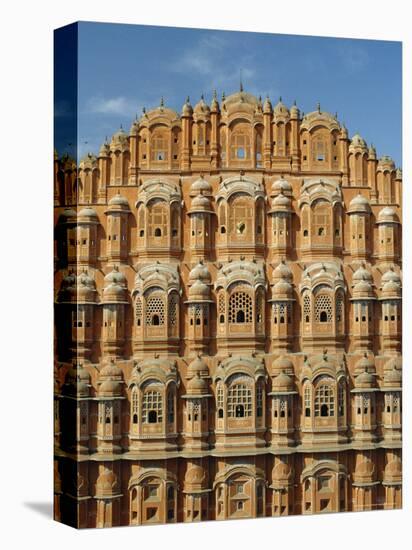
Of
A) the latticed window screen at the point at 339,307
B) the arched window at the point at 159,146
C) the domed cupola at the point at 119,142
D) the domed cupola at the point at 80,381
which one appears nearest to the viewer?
the domed cupola at the point at 80,381

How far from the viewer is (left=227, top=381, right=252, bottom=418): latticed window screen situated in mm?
24000

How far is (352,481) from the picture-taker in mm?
24641

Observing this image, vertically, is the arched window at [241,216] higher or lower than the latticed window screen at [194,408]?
higher

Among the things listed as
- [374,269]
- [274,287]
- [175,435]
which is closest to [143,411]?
[175,435]

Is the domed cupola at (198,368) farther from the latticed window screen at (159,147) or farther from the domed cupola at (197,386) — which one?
the latticed window screen at (159,147)

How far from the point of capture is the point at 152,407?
23.6m

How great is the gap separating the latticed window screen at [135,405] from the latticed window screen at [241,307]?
1996 millimetres

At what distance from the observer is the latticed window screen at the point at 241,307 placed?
79.0 feet

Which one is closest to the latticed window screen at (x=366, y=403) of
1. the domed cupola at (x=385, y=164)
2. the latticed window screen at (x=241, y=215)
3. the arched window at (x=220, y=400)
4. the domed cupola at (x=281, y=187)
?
the arched window at (x=220, y=400)

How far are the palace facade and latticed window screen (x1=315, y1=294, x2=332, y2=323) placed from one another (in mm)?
28

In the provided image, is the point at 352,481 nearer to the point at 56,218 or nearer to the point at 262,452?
the point at 262,452

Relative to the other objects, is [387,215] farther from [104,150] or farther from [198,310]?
[104,150]

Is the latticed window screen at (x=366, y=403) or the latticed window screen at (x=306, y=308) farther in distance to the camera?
the latticed window screen at (x=366, y=403)

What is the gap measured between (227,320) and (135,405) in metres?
1.98
